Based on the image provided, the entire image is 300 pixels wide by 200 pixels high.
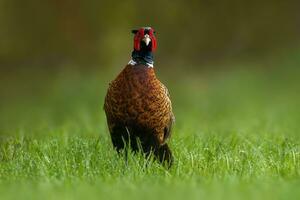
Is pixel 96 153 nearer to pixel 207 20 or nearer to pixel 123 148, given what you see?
pixel 123 148

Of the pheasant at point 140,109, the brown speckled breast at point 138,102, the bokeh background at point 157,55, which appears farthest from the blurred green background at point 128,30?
the brown speckled breast at point 138,102

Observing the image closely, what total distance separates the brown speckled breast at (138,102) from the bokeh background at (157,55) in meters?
4.18

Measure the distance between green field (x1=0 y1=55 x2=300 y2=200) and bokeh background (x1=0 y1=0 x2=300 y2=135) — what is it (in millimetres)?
51

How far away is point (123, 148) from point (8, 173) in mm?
934

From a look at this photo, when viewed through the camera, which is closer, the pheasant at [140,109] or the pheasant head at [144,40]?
the pheasant at [140,109]

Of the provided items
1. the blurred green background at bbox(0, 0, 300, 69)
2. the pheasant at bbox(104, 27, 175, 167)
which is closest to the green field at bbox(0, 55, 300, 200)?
the pheasant at bbox(104, 27, 175, 167)

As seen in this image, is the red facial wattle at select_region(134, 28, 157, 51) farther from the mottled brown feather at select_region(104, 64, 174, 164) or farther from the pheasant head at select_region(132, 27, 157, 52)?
the mottled brown feather at select_region(104, 64, 174, 164)

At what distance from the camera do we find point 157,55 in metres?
18.2

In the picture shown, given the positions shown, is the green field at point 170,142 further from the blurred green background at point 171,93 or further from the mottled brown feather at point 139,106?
the mottled brown feather at point 139,106

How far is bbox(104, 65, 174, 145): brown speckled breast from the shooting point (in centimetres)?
739

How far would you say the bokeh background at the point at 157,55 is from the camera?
13.9m

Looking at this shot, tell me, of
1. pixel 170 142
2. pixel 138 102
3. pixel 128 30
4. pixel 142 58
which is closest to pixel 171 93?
pixel 128 30

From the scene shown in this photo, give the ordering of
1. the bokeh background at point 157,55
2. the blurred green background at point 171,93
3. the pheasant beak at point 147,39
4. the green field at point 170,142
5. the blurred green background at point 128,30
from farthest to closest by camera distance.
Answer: the blurred green background at point 128,30
the bokeh background at point 157,55
the pheasant beak at point 147,39
the blurred green background at point 171,93
the green field at point 170,142

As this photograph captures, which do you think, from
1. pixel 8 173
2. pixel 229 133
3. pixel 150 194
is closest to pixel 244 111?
pixel 229 133
